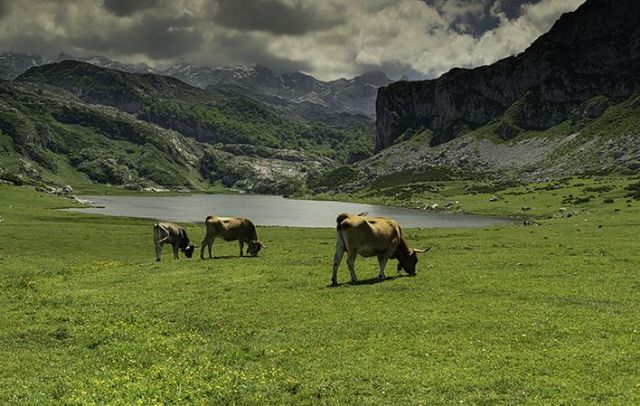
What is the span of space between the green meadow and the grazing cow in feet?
35.2

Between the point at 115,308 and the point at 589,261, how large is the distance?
3159 centimetres

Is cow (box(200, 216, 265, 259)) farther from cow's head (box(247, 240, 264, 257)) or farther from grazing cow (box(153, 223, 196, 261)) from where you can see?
grazing cow (box(153, 223, 196, 261))

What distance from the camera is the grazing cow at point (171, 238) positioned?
1949 inches

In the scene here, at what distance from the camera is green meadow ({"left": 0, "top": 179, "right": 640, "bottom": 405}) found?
48.1 feet

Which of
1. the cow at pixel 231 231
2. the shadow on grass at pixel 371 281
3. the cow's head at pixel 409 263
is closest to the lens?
the shadow on grass at pixel 371 281

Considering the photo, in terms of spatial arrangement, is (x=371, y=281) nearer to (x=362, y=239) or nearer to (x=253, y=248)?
(x=362, y=239)

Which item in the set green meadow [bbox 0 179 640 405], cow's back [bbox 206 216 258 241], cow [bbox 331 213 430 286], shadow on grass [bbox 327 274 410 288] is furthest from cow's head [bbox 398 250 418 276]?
cow's back [bbox 206 216 258 241]

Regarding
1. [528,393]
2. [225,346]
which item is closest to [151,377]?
[225,346]

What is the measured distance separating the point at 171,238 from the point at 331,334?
33.7 meters

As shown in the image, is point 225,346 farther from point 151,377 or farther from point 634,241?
point 634,241

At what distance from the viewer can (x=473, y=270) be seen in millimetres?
33844

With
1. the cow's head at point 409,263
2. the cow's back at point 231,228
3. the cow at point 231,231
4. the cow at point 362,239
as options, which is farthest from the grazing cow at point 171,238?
the cow's head at point 409,263

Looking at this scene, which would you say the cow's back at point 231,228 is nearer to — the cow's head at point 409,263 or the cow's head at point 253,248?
the cow's head at point 253,248

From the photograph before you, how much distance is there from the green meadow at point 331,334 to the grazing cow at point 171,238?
10724mm
